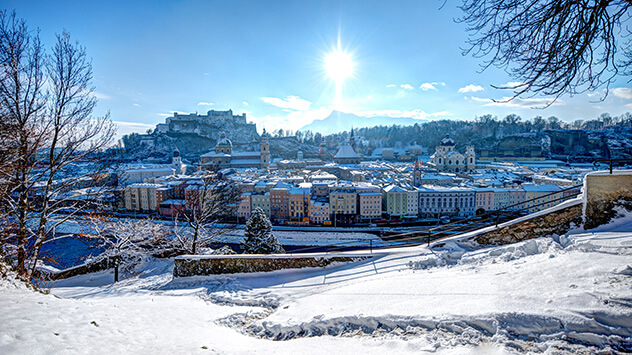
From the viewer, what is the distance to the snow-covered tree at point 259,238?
9.55 metres

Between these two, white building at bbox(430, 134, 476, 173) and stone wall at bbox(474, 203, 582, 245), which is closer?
stone wall at bbox(474, 203, 582, 245)

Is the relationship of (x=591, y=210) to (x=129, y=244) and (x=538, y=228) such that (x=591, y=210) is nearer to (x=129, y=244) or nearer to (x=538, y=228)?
(x=538, y=228)

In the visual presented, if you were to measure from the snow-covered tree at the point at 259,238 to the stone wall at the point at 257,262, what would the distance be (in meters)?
4.23

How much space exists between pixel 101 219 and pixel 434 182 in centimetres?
3735

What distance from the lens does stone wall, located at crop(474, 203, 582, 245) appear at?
4.39 m

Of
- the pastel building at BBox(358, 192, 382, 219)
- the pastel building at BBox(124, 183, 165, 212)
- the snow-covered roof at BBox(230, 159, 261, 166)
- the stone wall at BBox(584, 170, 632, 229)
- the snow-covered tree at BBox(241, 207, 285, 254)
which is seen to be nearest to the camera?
the stone wall at BBox(584, 170, 632, 229)

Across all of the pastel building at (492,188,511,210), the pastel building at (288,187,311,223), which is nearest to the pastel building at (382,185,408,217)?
the pastel building at (288,187,311,223)

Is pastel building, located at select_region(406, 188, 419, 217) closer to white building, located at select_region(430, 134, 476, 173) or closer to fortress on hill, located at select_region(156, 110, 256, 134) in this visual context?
white building, located at select_region(430, 134, 476, 173)

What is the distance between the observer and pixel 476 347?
1.99m

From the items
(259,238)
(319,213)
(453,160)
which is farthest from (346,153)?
(259,238)

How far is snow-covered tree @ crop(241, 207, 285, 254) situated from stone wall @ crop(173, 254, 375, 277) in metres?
4.23

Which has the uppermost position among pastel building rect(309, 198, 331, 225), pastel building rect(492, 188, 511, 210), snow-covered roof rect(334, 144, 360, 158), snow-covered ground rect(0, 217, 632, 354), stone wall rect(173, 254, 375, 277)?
snow-covered roof rect(334, 144, 360, 158)

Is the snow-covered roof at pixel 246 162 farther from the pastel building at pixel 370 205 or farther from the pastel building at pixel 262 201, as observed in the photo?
the pastel building at pixel 370 205

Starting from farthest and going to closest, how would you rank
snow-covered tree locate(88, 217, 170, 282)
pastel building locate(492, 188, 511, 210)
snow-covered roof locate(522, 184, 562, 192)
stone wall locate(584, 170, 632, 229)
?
pastel building locate(492, 188, 511, 210)
snow-covered roof locate(522, 184, 562, 192)
snow-covered tree locate(88, 217, 170, 282)
stone wall locate(584, 170, 632, 229)
